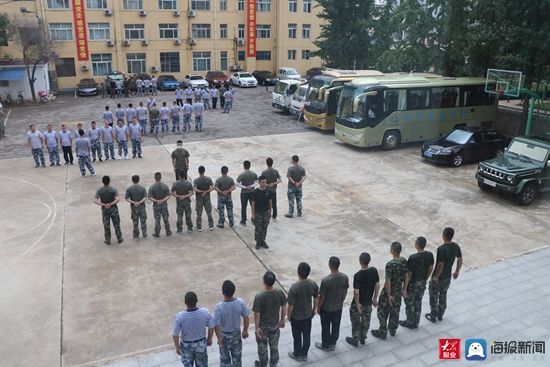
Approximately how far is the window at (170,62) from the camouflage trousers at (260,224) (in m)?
32.2

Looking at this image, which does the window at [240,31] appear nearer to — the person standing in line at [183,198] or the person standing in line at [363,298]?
the person standing in line at [183,198]

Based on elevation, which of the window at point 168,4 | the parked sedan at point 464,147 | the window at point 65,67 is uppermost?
the window at point 168,4

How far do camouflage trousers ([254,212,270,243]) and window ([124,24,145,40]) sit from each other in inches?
1261

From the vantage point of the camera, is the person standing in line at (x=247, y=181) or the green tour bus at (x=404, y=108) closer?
the person standing in line at (x=247, y=181)

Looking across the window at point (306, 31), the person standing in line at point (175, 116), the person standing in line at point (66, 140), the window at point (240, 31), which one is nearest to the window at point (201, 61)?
the window at point (240, 31)

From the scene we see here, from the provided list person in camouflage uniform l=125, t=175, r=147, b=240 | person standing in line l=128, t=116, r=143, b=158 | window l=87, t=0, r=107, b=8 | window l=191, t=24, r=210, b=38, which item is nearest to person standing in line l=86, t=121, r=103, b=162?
person standing in line l=128, t=116, r=143, b=158

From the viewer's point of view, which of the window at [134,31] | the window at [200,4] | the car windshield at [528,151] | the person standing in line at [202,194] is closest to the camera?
the person standing in line at [202,194]

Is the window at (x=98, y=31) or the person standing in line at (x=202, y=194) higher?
the window at (x=98, y=31)

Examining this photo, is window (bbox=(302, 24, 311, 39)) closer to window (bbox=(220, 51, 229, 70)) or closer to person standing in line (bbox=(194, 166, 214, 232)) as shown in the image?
window (bbox=(220, 51, 229, 70))

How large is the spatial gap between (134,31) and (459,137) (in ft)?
95.4

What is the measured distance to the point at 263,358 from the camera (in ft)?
20.6

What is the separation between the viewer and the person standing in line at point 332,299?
631 centimetres

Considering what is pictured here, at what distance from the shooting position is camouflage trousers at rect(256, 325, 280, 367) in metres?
6.10

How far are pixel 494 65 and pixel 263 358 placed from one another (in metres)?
17.2
